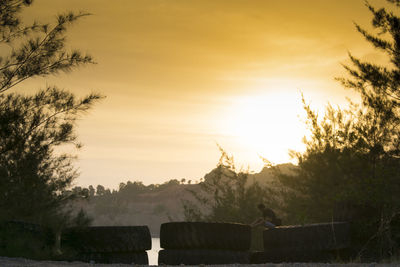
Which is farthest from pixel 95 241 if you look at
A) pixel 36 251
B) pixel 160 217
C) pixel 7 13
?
pixel 160 217

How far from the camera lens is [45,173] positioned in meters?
15.4

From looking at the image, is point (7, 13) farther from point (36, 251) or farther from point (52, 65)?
point (36, 251)

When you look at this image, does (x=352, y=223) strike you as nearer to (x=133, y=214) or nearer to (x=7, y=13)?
(x=7, y=13)

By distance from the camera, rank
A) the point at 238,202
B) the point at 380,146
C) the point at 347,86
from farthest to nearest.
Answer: the point at 238,202
the point at 347,86
the point at 380,146

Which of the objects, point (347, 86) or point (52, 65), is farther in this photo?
point (347, 86)

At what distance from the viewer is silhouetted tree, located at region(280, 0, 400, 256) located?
471 inches

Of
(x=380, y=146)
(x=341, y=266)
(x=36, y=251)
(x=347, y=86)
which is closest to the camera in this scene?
(x=341, y=266)

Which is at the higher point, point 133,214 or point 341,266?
point 133,214

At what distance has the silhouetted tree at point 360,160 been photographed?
11961 mm

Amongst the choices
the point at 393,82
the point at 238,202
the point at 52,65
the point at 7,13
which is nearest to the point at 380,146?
the point at 393,82

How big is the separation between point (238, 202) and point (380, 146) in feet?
19.7

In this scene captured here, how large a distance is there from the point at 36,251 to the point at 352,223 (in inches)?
240

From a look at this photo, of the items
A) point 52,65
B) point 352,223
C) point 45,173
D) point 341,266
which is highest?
point 52,65

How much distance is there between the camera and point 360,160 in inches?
542
